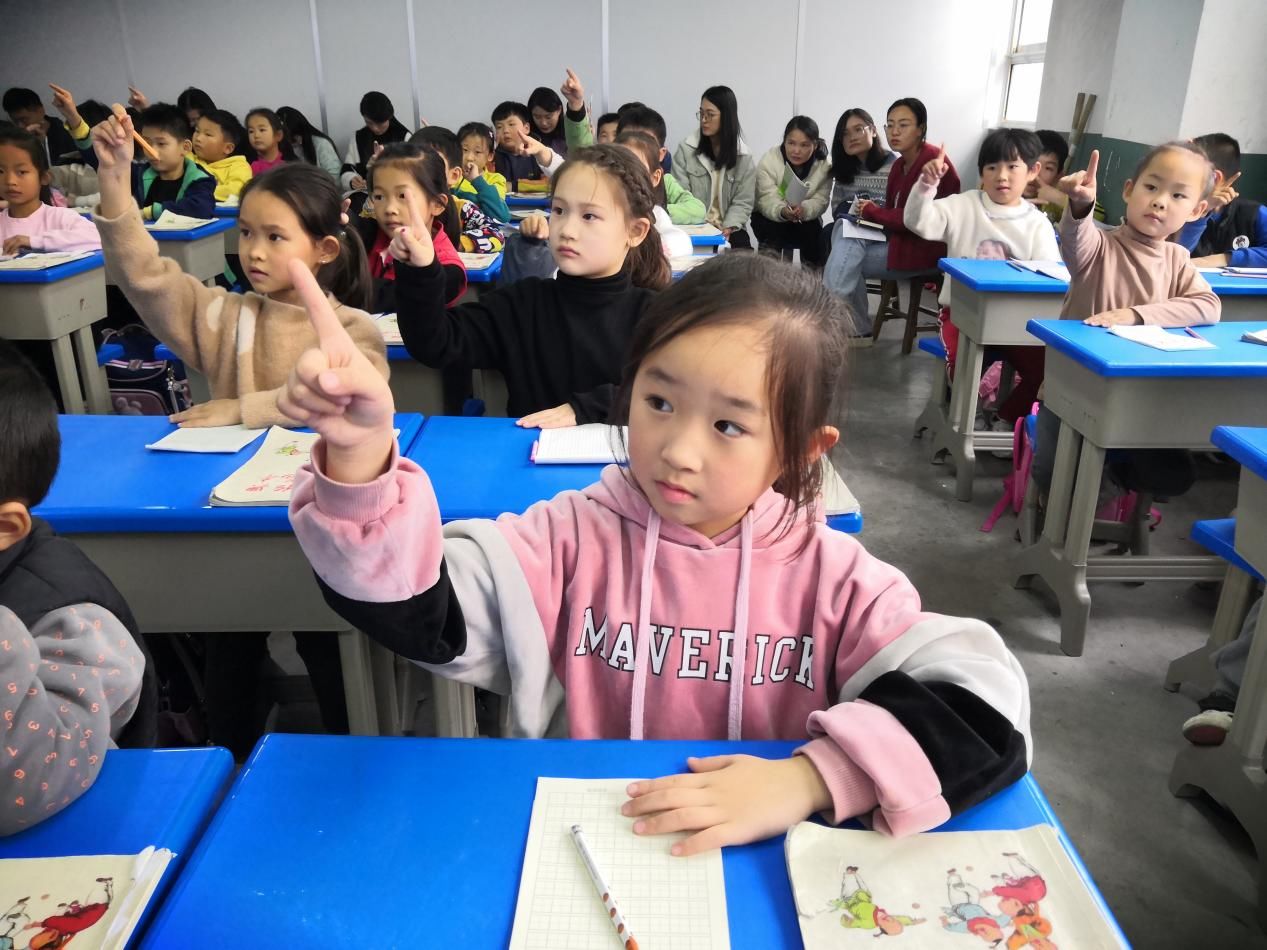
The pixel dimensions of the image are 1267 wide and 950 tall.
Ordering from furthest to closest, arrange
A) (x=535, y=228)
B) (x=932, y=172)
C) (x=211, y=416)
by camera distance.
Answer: (x=932, y=172)
(x=535, y=228)
(x=211, y=416)

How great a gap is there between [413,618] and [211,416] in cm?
116

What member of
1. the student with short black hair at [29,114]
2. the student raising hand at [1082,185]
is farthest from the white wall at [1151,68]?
the student with short black hair at [29,114]

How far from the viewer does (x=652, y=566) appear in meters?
0.93

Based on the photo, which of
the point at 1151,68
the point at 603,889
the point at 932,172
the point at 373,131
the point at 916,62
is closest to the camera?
the point at 603,889

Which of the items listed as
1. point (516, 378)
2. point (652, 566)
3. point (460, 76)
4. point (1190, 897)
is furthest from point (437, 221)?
point (460, 76)

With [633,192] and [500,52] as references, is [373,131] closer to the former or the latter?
[500,52]

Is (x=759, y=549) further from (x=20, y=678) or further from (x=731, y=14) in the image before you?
(x=731, y=14)

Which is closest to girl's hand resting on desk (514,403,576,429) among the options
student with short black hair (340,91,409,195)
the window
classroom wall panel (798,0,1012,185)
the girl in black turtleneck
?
the girl in black turtleneck

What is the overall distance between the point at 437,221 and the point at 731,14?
229 inches

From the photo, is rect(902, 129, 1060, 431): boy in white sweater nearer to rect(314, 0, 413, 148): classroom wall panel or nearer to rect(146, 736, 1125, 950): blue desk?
rect(146, 736, 1125, 950): blue desk

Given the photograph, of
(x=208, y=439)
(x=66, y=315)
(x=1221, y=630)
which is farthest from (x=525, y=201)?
(x=1221, y=630)

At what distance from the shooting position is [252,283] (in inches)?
75.0

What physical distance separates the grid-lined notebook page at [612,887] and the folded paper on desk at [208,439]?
110 centimetres

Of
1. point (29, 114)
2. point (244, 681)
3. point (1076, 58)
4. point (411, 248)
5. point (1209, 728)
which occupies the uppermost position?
point (1076, 58)
